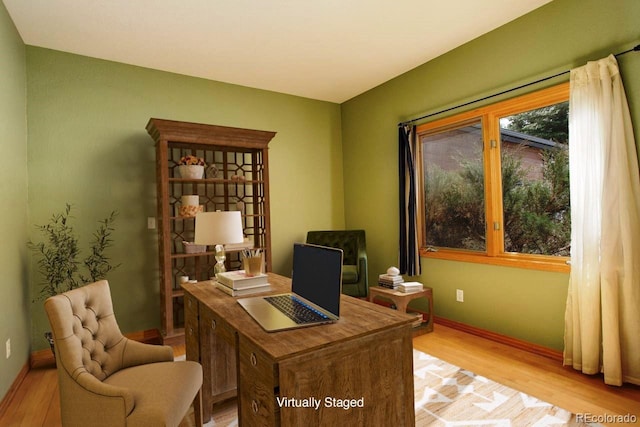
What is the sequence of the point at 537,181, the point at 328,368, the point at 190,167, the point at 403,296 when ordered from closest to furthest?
the point at 328,368, the point at 537,181, the point at 403,296, the point at 190,167

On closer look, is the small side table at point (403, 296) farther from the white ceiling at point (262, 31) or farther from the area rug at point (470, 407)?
the white ceiling at point (262, 31)

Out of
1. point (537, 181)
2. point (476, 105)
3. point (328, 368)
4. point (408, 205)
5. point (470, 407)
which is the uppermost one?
point (476, 105)

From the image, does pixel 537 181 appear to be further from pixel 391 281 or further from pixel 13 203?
pixel 13 203

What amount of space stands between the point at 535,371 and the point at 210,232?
252cm

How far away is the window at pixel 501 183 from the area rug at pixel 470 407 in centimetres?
111

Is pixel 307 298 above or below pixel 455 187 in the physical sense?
below

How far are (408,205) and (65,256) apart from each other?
3.34 m

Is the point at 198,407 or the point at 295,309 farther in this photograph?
the point at 198,407

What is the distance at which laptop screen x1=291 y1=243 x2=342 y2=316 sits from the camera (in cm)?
144

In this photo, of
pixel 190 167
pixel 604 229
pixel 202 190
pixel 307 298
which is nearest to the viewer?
pixel 307 298

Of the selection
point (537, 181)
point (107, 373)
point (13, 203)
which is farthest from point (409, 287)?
point (13, 203)

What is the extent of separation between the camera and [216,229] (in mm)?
2111

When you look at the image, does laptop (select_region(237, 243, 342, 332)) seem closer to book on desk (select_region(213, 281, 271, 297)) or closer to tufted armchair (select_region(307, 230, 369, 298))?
book on desk (select_region(213, 281, 271, 297))

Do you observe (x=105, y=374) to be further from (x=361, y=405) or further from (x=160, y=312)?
(x=160, y=312)
